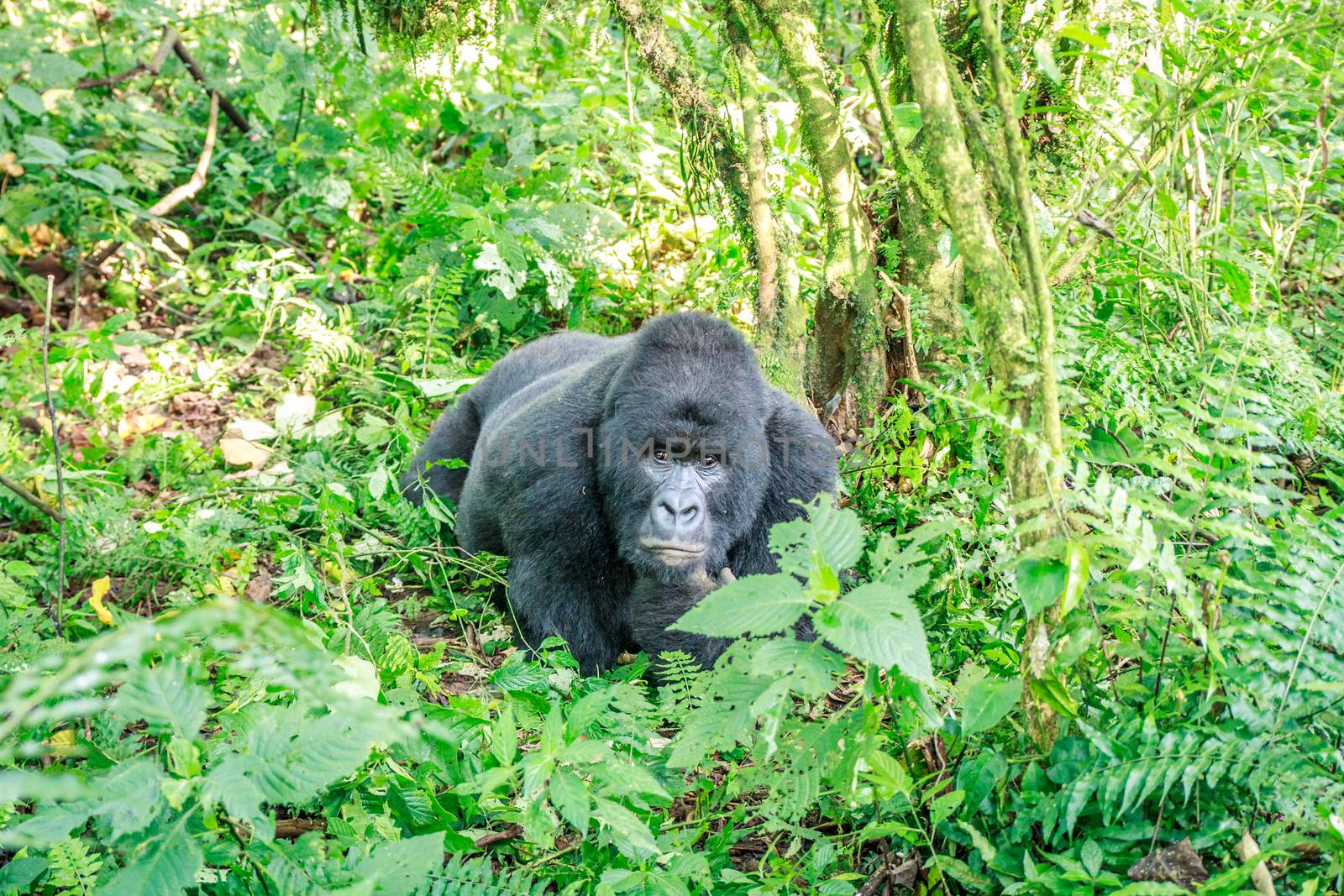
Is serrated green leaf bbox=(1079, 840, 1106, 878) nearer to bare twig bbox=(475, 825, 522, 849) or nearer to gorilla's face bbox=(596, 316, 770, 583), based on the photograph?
bare twig bbox=(475, 825, 522, 849)

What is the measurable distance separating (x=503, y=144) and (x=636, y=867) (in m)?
5.62

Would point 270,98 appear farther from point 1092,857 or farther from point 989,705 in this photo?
point 1092,857

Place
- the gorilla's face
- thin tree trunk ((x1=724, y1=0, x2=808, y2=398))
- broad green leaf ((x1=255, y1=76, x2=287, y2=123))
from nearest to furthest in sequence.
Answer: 1. the gorilla's face
2. thin tree trunk ((x1=724, y1=0, x2=808, y2=398))
3. broad green leaf ((x1=255, y1=76, x2=287, y2=123))

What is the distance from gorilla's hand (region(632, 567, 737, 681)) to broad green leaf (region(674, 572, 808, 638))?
1.82 metres

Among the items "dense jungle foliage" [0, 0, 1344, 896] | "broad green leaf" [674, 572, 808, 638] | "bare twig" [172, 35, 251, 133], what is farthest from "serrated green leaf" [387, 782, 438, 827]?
"bare twig" [172, 35, 251, 133]

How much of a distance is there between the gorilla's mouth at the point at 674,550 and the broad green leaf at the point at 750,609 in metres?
1.45

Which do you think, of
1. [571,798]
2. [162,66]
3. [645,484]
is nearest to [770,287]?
[645,484]

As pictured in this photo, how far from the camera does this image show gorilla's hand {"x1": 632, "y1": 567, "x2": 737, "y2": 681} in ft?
12.9

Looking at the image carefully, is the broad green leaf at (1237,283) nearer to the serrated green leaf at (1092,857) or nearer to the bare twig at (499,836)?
the serrated green leaf at (1092,857)

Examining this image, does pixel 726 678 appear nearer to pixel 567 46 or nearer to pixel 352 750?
pixel 352 750

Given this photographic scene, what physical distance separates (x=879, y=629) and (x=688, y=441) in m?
1.85

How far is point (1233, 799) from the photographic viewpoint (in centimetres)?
196

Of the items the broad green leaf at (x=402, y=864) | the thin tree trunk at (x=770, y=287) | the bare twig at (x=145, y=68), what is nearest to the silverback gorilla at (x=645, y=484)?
the thin tree trunk at (x=770, y=287)

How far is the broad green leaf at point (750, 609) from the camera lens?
6.63 ft
